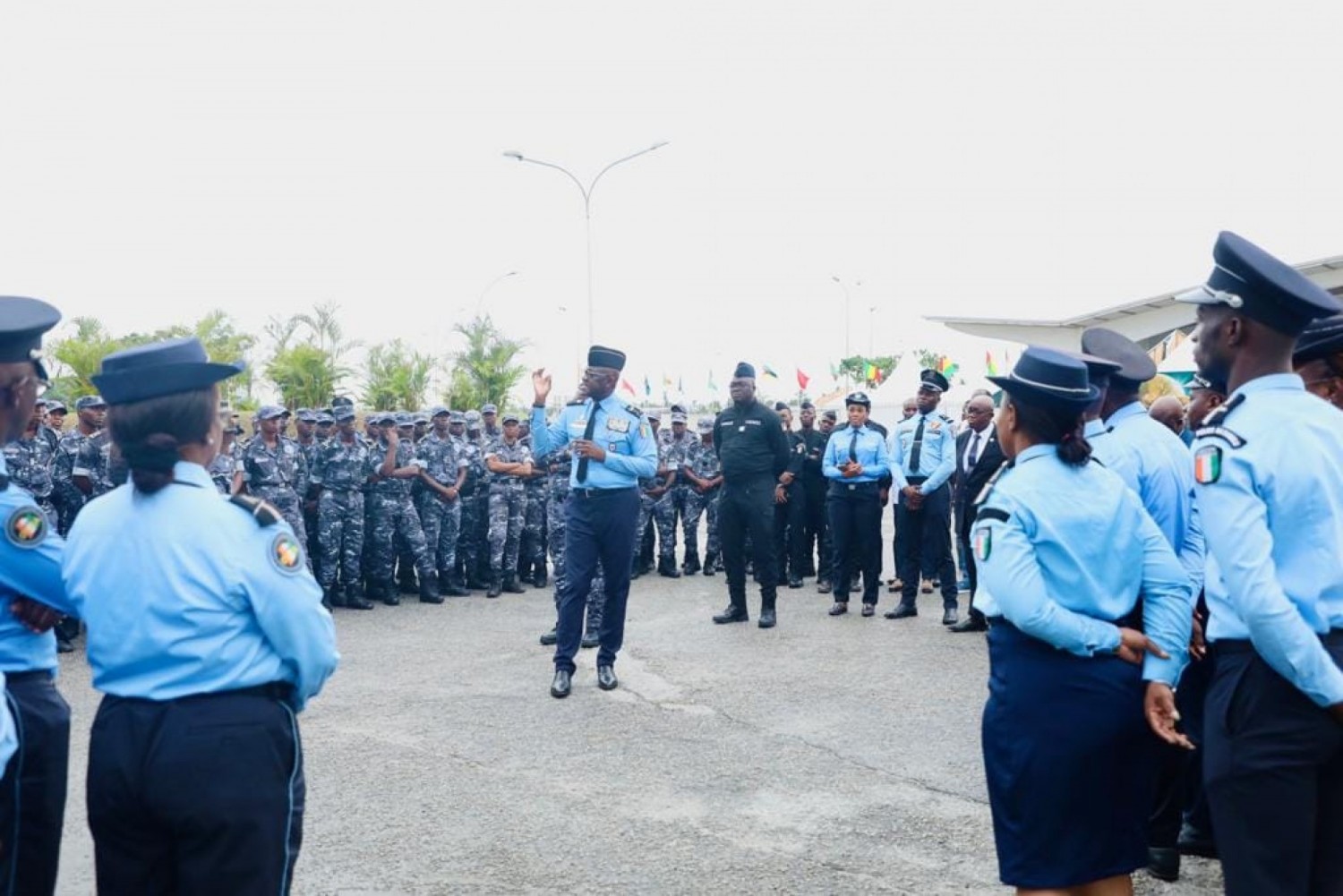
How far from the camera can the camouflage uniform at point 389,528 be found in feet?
39.8

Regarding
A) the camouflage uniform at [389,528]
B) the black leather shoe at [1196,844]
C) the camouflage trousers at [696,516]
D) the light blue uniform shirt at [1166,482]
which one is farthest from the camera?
the camouflage trousers at [696,516]

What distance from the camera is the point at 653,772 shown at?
569 centimetres

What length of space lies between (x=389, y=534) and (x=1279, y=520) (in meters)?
10.5

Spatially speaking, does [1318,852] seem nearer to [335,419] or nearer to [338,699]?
[338,699]

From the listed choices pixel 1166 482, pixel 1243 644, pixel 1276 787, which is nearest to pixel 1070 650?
pixel 1243 644

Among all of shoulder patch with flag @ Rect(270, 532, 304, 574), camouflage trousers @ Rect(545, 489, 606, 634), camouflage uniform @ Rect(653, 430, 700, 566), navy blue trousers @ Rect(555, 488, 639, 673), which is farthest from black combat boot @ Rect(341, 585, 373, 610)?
shoulder patch with flag @ Rect(270, 532, 304, 574)

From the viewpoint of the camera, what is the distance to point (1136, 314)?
3133 centimetres

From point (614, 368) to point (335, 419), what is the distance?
5.25m

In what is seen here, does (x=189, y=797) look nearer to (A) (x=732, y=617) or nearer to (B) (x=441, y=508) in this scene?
(A) (x=732, y=617)

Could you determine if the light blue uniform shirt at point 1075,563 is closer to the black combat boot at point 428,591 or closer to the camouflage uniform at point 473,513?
the black combat boot at point 428,591

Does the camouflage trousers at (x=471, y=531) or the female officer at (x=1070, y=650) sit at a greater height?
the female officer at (x=1070, y=650)

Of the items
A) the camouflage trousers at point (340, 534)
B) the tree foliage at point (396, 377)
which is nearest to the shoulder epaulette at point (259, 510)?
the camouflage trousers at point (340, 534)

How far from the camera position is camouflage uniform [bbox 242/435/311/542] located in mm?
10953

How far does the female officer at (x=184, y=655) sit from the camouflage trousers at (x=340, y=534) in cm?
922
